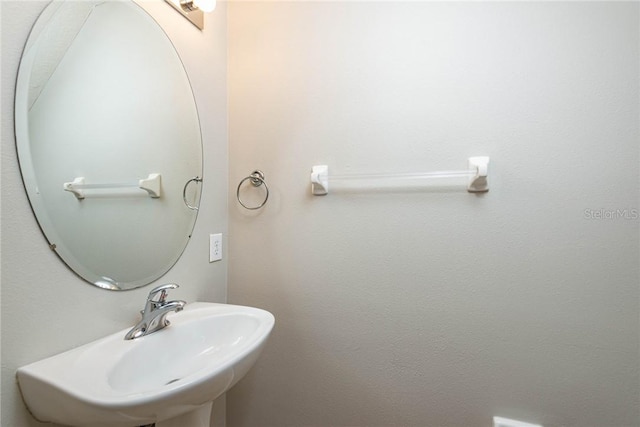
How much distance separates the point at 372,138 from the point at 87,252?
996mm

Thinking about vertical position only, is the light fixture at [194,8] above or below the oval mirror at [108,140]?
above

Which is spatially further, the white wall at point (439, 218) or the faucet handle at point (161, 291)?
the white wall at point (439, 218)

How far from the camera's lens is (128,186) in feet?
2.83

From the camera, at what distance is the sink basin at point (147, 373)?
508mm

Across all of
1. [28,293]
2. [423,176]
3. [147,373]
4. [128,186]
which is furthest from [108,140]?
[423,176]

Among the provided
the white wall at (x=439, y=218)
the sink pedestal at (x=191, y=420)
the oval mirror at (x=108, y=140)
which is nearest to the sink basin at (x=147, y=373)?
the sink pedestal at (x=191, y=420)

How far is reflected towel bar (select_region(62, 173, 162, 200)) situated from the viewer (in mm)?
714

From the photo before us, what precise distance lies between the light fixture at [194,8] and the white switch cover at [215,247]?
86 centimetres

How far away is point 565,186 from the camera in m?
0.95

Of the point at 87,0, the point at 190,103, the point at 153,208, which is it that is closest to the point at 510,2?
the point at 190,103

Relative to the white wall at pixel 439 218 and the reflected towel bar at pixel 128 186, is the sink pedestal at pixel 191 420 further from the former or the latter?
the reflected towel bar at pixel 128 186

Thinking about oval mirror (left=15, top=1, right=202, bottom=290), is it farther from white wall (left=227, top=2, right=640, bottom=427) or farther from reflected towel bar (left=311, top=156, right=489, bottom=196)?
reflected towel bar (left=311, top=156, right=489, bottom=196)

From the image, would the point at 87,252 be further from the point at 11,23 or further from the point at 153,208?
the point at 11,23

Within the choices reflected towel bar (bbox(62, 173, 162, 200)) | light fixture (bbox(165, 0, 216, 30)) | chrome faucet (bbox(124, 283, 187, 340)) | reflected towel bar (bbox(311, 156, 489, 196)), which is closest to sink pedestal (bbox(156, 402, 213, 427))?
chrome faucet (bbox(124, 283, 187, 340))
